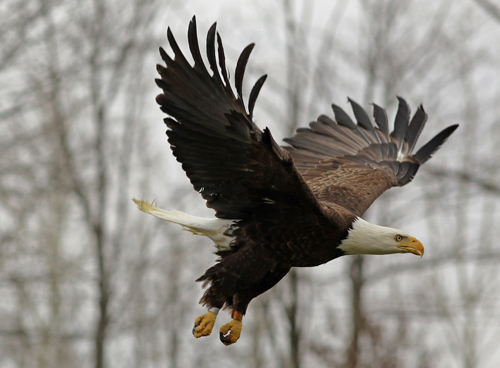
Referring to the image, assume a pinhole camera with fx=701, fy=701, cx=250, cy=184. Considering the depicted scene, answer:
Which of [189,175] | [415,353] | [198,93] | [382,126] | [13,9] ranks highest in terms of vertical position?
[13,9]

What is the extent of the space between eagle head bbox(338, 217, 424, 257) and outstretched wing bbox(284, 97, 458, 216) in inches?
37.4

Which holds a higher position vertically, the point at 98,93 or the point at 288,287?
the point at 98,93

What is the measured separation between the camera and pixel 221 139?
178 inches

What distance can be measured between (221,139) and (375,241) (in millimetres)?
1398

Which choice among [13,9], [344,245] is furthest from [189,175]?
[13,9]

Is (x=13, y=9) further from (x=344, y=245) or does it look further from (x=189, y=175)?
(x=344, y=245)

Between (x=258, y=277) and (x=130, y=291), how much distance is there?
8.48 metres

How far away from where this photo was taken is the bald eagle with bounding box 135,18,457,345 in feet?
14.2

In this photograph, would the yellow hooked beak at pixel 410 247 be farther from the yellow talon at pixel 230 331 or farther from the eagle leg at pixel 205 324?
the eagle leg at pixel 205 324

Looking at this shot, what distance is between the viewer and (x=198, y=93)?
440 centimetres

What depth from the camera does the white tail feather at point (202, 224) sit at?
5180mm

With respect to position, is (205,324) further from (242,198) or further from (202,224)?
(242,198)

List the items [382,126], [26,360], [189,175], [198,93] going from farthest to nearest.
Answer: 1. [26,360]
2. [382,126]
3. [189,175]
4. [198,93]

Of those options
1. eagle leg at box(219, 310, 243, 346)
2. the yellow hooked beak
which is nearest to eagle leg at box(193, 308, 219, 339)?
eagle leg at box(219, 310, 243, 346)
